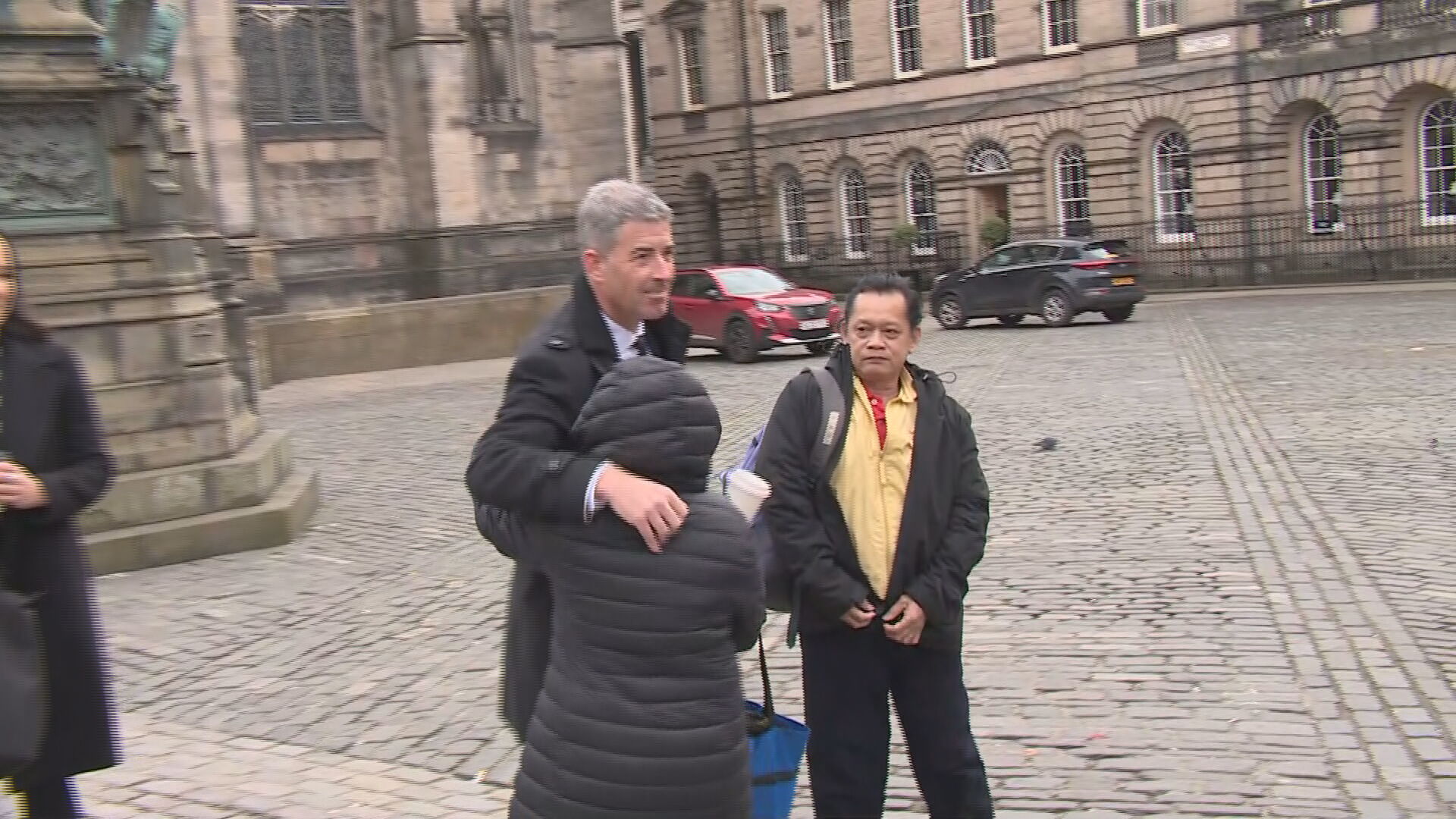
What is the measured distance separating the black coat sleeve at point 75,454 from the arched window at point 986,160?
36798 mm

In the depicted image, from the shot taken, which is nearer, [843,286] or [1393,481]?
[1393,481]

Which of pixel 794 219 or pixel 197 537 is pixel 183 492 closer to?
pixel 197 537

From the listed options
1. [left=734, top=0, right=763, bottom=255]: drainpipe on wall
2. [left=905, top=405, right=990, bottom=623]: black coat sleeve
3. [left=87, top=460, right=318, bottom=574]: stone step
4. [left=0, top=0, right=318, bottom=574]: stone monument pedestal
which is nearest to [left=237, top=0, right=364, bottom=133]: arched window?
[left=0, top=0, right=318, bottom=574]: stone monument pedestal

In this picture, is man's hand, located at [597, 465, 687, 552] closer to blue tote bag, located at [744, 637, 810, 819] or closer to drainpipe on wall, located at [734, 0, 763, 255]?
blue tote bag, located at [744, 637, 810, 819]

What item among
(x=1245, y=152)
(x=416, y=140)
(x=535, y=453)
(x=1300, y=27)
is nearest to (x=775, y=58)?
(x=1245, y=152)

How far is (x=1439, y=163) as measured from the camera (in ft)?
102

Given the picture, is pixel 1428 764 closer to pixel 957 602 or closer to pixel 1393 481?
pixel 957 602

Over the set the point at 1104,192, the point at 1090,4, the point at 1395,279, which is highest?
the point at 1090,4

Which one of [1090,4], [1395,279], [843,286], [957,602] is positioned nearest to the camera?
[957,602]

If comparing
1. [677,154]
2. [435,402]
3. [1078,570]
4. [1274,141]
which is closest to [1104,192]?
[1274,141]

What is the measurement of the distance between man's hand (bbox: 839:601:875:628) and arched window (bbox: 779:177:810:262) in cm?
4152

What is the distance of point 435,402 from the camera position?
1692 centimetres

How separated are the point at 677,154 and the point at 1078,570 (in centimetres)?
4212

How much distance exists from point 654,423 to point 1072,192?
36915 millimetres
